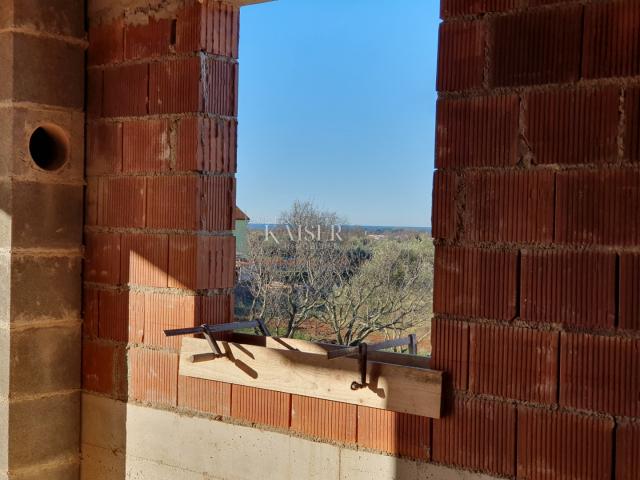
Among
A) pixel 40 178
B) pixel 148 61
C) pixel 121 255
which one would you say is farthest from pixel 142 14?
pixel 121 255

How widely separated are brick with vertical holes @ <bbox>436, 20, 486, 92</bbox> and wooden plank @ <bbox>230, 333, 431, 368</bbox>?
0.83 meters

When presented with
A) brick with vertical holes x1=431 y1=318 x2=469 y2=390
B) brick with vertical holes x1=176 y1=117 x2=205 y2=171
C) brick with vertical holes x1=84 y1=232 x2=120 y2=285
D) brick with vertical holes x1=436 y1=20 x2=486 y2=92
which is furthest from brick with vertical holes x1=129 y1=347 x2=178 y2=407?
brick with vertical holes x1=436 y1=20 x2=486 y2=92

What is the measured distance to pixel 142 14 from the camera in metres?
2.81

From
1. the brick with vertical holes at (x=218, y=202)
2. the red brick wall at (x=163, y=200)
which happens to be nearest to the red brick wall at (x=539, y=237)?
the red brick wall at (x=163, y=200)

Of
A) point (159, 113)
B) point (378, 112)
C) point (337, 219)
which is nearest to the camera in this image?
point (159, 113)

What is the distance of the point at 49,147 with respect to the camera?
302cm

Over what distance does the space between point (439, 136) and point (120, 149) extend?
1.35 meters

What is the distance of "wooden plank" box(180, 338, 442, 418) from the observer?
2102mm

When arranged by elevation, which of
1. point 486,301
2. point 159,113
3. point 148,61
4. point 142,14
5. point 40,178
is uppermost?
point 142,14

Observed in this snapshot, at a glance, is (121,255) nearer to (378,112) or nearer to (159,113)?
(159,113)

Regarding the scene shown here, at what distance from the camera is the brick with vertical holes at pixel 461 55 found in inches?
81.0

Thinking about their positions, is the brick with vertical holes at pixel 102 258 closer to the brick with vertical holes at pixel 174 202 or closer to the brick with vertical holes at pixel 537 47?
the brick with vertical holes at pixel 174 202

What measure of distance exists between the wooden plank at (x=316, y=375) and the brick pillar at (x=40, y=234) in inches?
25.8

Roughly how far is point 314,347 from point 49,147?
4.62 feet
